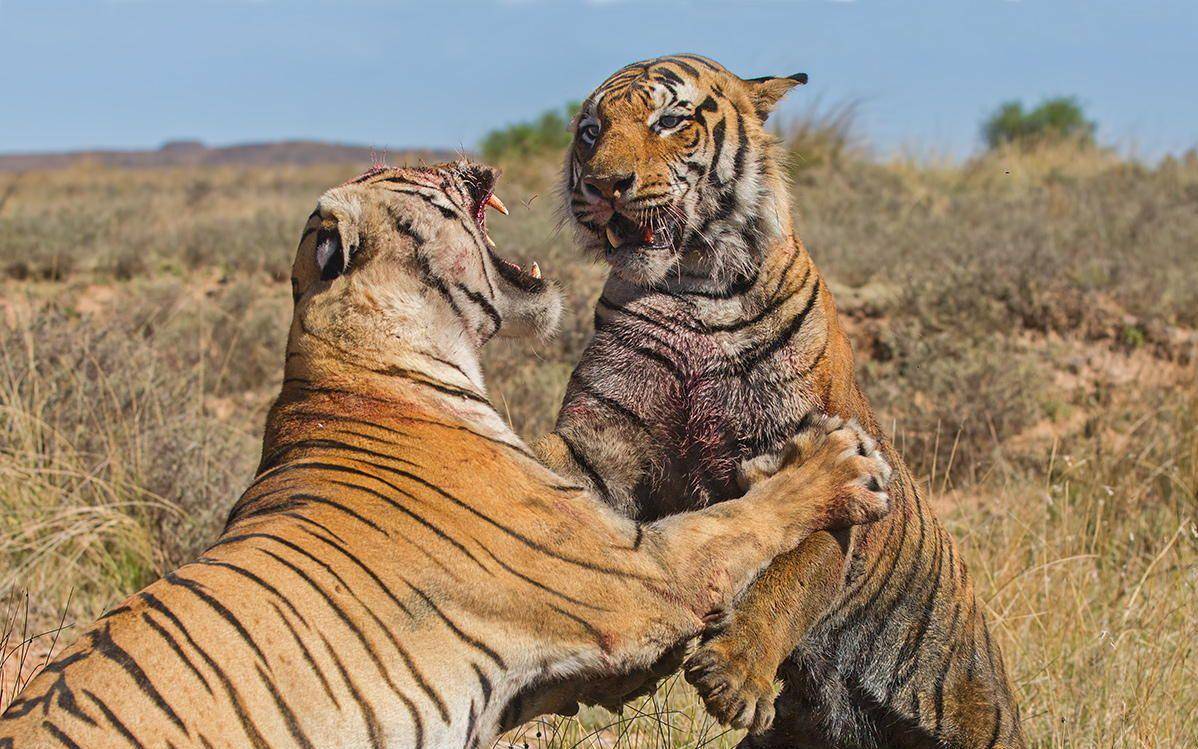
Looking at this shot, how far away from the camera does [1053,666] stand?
4.54m

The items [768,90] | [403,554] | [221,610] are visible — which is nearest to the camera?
[221,610]

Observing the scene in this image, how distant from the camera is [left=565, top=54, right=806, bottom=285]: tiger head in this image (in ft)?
11.7

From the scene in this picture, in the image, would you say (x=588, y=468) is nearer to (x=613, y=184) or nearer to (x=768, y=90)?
(x=613, y=184)

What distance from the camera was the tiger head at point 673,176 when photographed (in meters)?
3.56

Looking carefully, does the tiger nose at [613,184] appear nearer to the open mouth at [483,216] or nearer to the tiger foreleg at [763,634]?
the open mouth at [483,216]

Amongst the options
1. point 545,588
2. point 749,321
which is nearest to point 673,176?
point 749,321

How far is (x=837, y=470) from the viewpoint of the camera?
3.25 metres

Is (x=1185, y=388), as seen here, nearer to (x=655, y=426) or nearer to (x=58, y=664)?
(x=655, y=426)

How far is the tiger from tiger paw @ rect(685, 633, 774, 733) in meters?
0.09

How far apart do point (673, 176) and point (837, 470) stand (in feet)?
3.16

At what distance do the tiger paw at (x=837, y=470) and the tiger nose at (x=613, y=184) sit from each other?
827mm

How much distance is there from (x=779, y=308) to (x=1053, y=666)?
6.26 feet

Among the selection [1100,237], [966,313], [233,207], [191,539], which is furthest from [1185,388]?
[233,207]

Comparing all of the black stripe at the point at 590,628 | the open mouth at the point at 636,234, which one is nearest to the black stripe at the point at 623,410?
the open mouth at the point at 636,234
